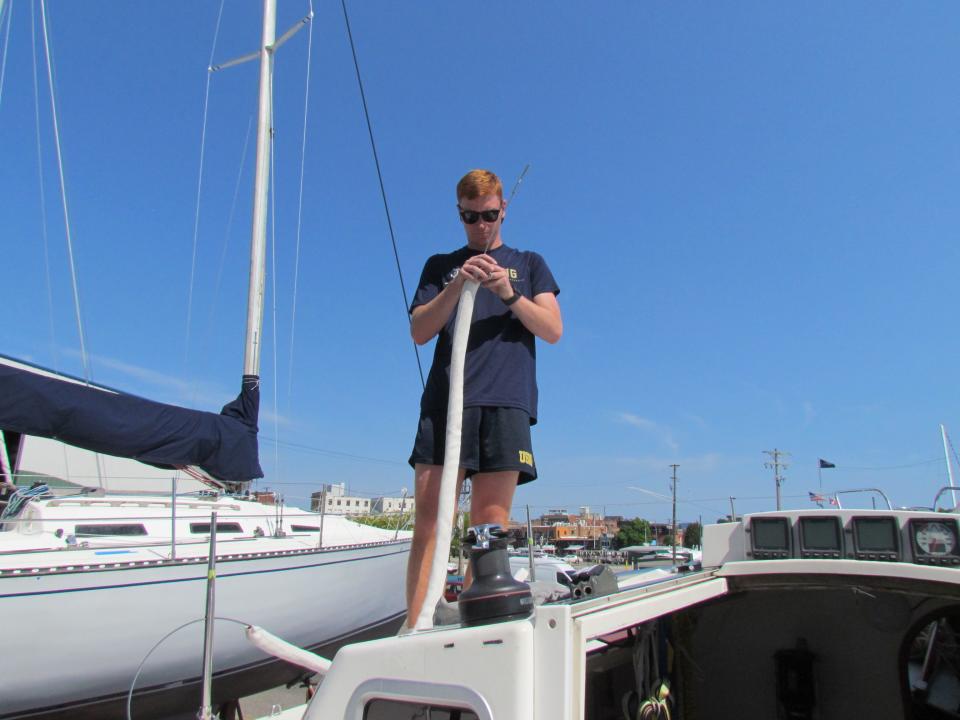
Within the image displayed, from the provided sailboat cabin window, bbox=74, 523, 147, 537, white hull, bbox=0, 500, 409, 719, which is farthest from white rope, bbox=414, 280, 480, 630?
sailboat cabin window, bbox=74, 523, 147, 537

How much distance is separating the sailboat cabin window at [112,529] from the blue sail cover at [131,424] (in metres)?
1.43

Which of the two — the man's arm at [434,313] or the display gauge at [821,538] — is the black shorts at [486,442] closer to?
the man's arm at [434,313]

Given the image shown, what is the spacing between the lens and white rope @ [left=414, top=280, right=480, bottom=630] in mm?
1536

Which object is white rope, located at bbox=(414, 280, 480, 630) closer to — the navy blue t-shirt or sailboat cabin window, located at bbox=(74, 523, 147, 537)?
the navy blue t-shirt

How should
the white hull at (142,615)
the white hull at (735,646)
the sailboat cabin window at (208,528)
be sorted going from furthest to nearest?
1. the sailboat cabin window at (208,528)
2. the white hull at (142,615)
3. the white hull at (735,646)

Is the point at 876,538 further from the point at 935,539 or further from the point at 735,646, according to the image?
the point at 735,646

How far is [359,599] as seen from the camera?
26.7ft

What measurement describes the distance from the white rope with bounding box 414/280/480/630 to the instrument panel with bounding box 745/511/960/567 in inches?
53.9

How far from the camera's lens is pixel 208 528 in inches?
316

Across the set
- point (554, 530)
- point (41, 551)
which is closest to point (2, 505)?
point (41, 551)

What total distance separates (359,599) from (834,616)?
6.35m

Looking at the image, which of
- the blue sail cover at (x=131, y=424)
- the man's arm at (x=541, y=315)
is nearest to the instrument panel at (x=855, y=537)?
the man's arm at (x=541, y=315)

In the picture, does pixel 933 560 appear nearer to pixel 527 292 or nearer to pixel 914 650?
pixel 914 650

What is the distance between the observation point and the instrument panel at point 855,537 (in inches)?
80.2
